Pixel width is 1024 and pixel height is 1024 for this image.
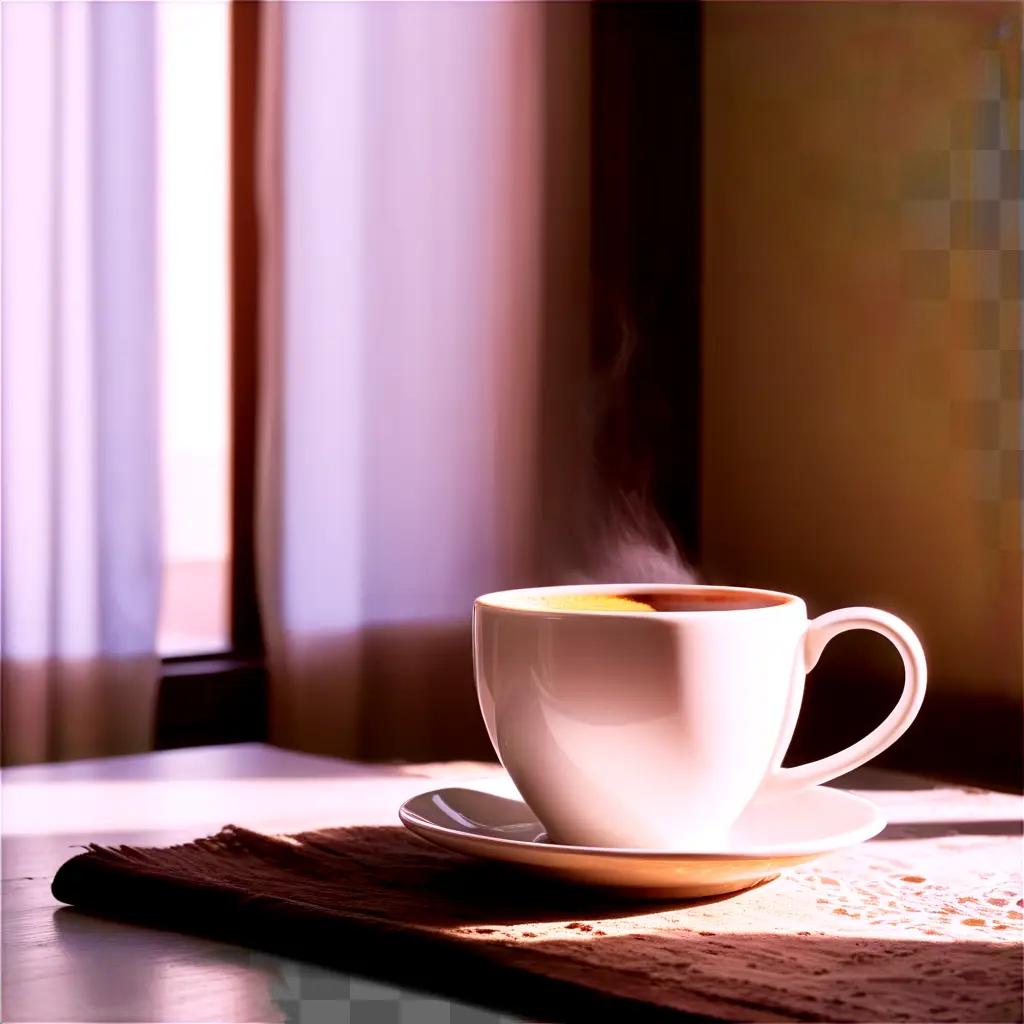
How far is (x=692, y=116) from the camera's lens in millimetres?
3107

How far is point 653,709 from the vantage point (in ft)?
1.89

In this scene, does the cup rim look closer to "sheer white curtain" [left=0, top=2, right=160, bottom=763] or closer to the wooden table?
the wooden table

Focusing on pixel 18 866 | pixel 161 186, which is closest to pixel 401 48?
pixel 161 186

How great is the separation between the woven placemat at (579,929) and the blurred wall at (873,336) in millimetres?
1750

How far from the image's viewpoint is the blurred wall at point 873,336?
2.58 metres

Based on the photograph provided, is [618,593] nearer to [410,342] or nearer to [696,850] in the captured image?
[696,850]

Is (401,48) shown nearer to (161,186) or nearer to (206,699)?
(161,186)

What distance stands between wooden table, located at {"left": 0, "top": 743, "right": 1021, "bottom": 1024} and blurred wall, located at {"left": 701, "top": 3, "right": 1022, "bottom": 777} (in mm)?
1505

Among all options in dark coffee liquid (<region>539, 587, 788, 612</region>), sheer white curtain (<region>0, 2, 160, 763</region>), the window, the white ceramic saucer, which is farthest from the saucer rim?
the window

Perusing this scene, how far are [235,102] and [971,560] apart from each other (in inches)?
58.0

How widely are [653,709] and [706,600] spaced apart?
4.0 inches

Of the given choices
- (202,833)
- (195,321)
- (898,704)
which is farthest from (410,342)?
(898,704)

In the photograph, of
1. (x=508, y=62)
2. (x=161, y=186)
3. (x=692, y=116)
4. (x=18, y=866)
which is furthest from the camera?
(x=692, y=116)

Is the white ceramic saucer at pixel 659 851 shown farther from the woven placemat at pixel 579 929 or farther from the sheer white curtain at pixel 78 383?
the sheer white curtain at pixel 78 383
